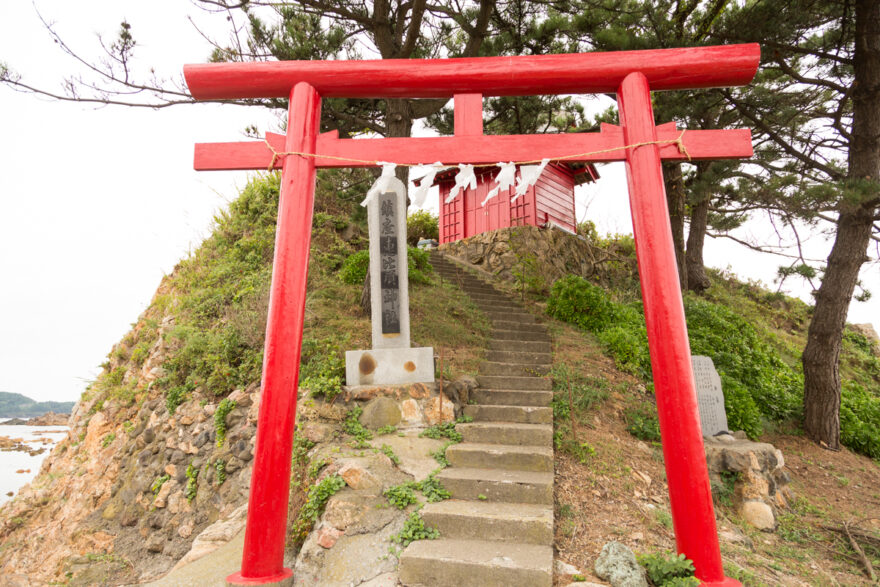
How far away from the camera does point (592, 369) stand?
281 inches

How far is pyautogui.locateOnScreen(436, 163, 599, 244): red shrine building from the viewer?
13781 mm

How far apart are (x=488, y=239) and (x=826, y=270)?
807cm

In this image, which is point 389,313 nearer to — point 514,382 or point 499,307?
point 514,382

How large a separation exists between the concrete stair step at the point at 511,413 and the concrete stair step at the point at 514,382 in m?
0.66

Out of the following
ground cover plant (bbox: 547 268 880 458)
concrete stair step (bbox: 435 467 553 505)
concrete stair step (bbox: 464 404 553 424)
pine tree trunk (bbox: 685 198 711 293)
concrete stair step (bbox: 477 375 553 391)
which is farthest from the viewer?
pine tree trunk (bbox: 685 198 711 293)

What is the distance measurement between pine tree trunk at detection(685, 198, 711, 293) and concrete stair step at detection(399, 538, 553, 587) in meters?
12.4

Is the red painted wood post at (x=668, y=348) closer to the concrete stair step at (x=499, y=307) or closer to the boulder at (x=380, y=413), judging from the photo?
the boulder at (x=380, y=413)

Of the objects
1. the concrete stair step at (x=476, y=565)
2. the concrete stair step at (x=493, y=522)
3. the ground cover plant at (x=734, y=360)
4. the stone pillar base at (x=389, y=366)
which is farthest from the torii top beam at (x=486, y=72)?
the ground cover plant at (x=734, y=360)

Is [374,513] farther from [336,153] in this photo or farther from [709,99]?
[709,99]

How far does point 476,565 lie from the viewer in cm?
323

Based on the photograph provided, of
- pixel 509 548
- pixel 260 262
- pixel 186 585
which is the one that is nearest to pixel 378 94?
pixel 509 548

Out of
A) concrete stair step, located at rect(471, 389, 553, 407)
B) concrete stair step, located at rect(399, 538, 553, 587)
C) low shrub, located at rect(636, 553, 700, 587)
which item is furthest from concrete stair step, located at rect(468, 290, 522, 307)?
low shrub, located at rect(636, 553, 700, 587)

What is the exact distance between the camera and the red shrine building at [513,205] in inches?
543

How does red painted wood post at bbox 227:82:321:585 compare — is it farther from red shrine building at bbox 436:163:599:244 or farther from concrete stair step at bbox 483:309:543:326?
red shrine building at bbox 436:163:599:244
